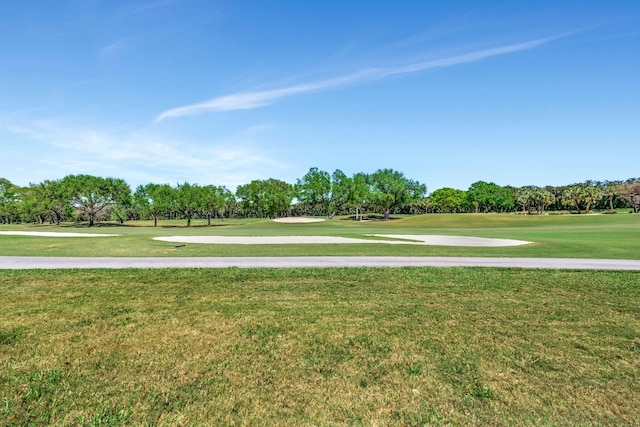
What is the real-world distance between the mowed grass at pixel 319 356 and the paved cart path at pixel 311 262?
3956mm

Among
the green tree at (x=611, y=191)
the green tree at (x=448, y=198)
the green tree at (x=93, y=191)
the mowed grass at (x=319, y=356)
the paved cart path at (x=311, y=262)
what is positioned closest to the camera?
the mowed grass at (x=319, y=356)

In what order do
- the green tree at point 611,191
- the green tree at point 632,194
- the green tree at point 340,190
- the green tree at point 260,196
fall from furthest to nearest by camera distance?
the green tree at point 611,191 → the green tree at point 632,194 → the green tree at point 340,190 → the green tree at point 260,196

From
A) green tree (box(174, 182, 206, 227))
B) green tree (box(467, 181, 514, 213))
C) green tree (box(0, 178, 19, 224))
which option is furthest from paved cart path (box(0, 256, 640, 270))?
green tree (box(467, 181, 514, 213))

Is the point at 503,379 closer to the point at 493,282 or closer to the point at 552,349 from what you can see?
the point at 552,349

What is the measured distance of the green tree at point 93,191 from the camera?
7100 cm

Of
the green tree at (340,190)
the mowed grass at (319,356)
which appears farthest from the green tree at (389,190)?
the mowed grass at (319,356)

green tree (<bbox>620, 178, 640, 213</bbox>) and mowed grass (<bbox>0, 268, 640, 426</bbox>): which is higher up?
green tree (<bbox>620, 178, 640, 213</bbox>)

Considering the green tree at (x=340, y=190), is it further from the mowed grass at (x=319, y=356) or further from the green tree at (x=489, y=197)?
the mowed grass at (x=319, y=356)

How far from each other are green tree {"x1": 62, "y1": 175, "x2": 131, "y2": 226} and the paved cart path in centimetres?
6590

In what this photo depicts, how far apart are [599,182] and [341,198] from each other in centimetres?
10897

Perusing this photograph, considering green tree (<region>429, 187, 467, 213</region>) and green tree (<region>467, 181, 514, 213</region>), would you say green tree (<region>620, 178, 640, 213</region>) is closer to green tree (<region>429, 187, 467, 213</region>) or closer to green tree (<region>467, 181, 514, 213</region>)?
green tree (<region>467, 181, 514, 213</region>)

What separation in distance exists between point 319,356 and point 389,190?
287 ft

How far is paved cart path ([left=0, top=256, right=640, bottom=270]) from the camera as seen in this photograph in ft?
43.8

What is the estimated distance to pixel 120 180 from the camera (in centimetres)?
7494
